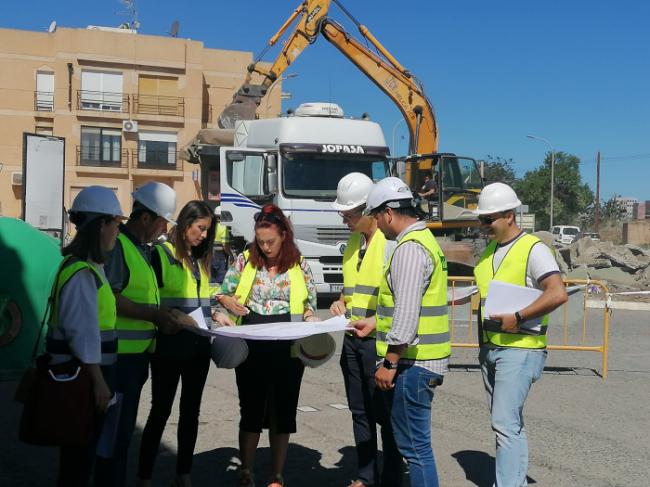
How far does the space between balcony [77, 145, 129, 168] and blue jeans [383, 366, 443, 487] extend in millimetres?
49764

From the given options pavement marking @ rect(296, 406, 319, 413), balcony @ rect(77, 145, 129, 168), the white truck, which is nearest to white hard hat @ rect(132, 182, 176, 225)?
pavement marking @ rect(296, 406, 319, 413)

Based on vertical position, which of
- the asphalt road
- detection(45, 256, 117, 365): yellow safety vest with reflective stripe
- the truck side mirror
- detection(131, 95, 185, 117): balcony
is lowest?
the asphalt road

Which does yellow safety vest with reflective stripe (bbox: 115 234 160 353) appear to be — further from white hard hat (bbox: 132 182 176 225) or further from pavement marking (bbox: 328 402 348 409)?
pavement marking (bbox: 328 402 348 409)

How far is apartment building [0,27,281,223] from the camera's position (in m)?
50.8

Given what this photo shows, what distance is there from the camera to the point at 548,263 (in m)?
4.60

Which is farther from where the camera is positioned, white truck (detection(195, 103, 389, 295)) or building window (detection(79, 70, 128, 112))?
building window (detection(79, 70, 128, 112))

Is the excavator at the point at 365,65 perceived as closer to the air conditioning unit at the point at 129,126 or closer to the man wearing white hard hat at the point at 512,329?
the man wearing white hard hat at the point at 512,329

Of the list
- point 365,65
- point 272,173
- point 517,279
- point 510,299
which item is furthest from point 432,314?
point 365,65

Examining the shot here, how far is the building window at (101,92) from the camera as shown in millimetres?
51188

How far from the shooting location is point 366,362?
5.09 metres

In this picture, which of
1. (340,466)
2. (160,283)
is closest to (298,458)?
(340,466)

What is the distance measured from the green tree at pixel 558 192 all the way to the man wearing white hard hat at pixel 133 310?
223ft

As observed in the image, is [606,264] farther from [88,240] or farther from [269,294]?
[88,240]

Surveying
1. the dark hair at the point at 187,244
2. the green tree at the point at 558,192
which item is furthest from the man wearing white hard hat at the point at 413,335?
the green tree at the point at 558,192
